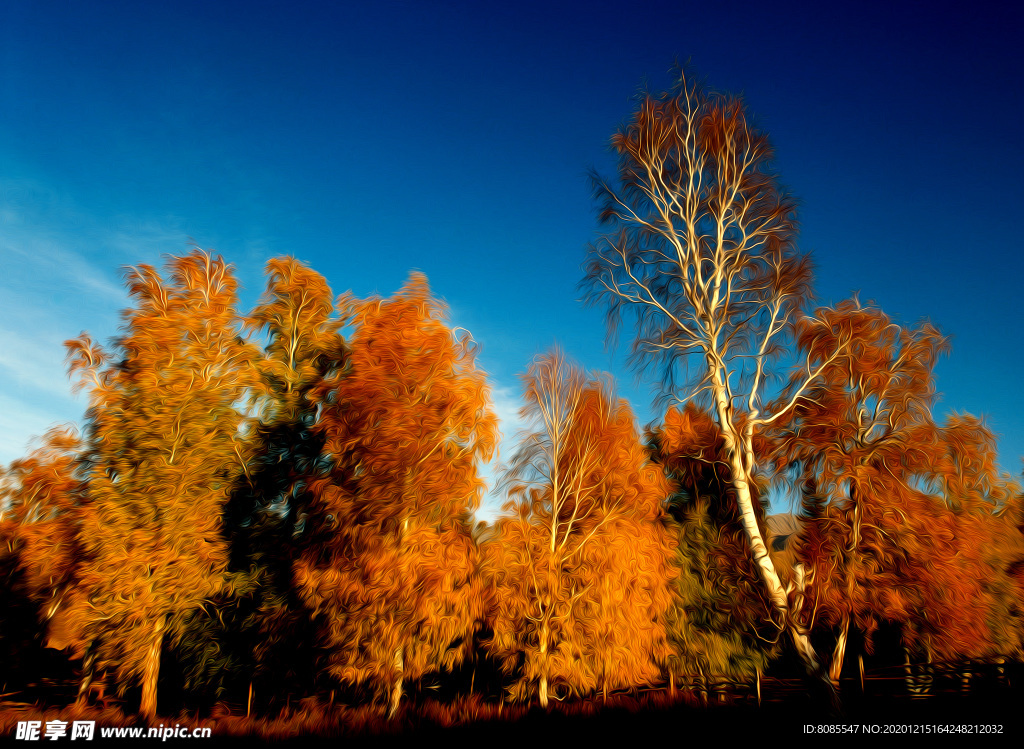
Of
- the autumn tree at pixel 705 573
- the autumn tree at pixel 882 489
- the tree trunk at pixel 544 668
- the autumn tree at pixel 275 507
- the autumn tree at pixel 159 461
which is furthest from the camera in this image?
the autumn tree at pixel 705 573

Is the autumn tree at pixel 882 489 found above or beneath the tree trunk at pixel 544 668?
above

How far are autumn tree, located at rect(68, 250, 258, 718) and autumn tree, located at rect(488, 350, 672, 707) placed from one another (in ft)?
27.6

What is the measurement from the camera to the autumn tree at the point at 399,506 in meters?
12.0

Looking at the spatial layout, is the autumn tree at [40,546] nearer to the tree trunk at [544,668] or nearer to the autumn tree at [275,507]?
the autumn tree at [275,507]

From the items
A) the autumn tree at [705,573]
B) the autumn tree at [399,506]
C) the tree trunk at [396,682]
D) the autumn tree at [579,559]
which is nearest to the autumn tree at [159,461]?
the autumn tree at [399,506]

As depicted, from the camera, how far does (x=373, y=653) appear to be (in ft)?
38.9

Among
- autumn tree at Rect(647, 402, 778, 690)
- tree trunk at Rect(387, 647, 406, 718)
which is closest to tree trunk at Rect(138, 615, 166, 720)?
tree trunk at Rect(387, 647, 406, 718)

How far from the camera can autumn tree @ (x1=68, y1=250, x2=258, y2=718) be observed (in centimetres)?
1297

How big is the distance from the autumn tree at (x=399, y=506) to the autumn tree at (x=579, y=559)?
2.14 metres

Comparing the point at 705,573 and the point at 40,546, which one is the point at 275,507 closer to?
the point at 40,546

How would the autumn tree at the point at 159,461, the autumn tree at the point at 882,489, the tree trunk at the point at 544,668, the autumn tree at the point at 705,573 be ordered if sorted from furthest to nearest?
the autumn tree at the point at 705,573 → the tree trunk at the point at 544,668 → the autumn tree at the point at 159,461 → the autumn tree at the point at 882,489

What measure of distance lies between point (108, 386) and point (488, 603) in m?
12.6

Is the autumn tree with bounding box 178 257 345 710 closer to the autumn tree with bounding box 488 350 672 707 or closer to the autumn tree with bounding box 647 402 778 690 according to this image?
the autumn tree with bounding box 488 350 672 707

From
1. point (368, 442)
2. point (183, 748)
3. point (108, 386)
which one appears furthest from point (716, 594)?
point (108, 386)
